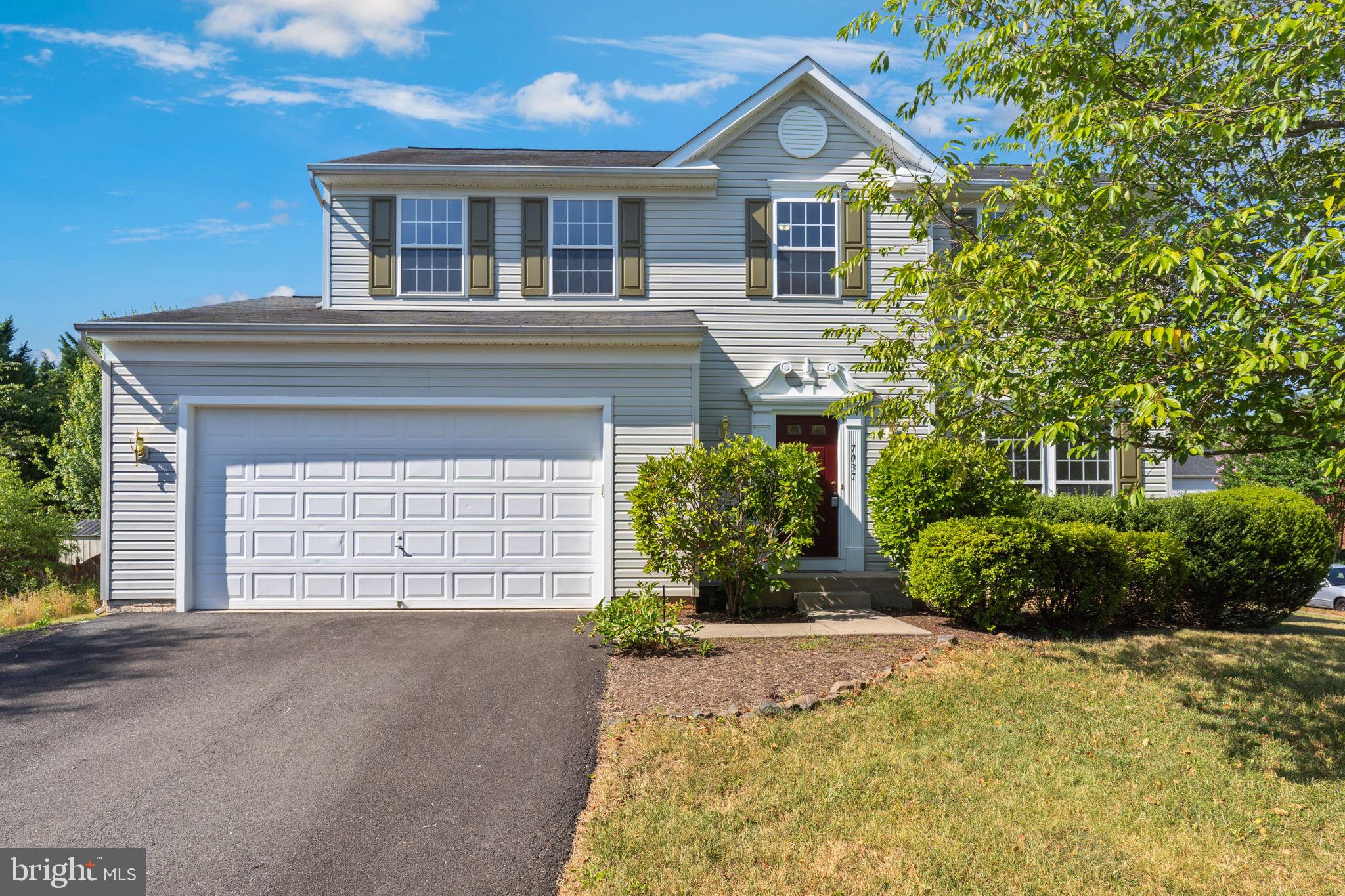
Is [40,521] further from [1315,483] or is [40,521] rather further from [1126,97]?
[1315,483]

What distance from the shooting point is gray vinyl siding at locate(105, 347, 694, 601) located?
9.83 meters

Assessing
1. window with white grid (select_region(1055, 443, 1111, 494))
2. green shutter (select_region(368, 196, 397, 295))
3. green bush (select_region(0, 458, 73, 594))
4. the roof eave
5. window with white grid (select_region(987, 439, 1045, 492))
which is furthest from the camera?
window with white grid (select_region(1055, 443, 1111, 494))

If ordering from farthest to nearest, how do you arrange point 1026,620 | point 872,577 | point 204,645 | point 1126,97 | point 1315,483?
point 1315,483, point 872,577, point 1026,620, point 204,645, point 1126,97

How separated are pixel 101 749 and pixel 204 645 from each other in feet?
9.60

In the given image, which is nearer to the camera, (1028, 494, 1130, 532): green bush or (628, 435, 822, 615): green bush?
(628, 435, 822, 615): green bush

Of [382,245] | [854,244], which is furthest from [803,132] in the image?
[382,245]

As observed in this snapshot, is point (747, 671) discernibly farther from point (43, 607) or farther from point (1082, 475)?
point (43, 607)

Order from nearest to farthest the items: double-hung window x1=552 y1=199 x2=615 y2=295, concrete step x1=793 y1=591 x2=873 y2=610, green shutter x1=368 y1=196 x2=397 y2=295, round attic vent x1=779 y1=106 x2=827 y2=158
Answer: concrete step x1=793 y1=591 x2=873 y2=610 → green shutter x1=368 y1=196 x2=397 y2=295 → double-hung window x1=552 y1=199 x2=615 y2=295 → round attic vent x1=779 y1=106 x2=827 y2=158

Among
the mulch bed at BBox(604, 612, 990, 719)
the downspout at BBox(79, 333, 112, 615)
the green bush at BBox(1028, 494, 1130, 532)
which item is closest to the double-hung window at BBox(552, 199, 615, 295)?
the downspout at BBox(79, 333, 112, 615)

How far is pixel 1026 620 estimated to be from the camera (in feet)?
28.8

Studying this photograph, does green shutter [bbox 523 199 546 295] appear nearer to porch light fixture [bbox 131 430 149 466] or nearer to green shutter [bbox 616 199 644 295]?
green shutter [bbox 616 199 644 295]

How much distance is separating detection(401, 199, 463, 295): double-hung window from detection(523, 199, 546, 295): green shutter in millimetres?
944

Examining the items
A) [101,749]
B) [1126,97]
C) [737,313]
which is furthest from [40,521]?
[1126,97]

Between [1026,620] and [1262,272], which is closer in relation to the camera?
[1262,272]
